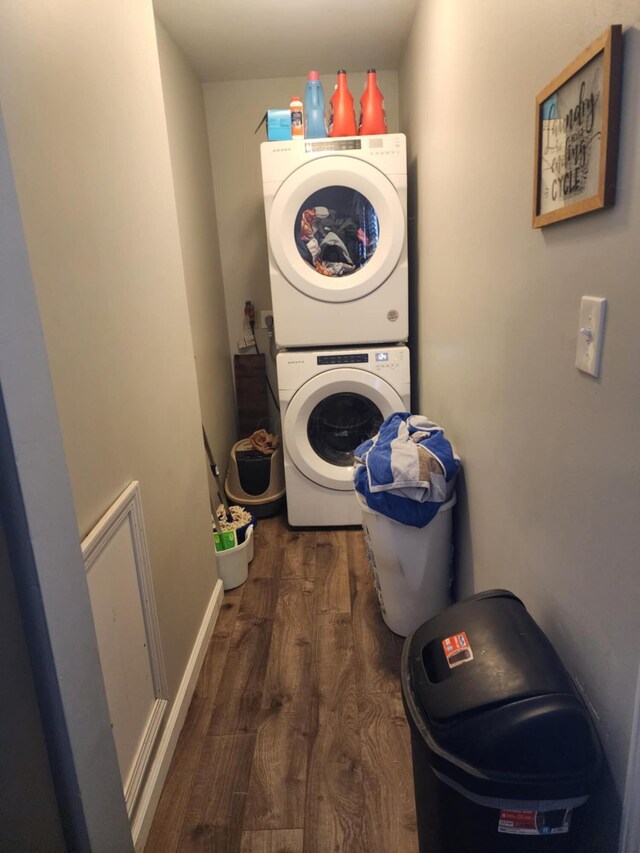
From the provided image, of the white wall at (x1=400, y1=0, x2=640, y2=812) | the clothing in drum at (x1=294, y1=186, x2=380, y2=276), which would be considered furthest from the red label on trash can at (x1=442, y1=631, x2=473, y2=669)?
the clothing in drum at (x1=294, y1=186, x2=380, y2=276)

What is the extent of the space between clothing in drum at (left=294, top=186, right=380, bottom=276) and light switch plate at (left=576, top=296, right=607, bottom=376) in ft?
5.37

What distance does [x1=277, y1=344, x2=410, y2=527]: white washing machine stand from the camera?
232cm

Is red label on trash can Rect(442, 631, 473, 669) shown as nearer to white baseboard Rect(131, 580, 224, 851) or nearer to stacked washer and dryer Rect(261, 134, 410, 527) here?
white baseboard Rect(131, 580, 224, 851)

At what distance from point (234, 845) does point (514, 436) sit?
1.11m

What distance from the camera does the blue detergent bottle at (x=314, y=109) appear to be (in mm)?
2211

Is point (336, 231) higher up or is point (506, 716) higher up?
point (336, 231)

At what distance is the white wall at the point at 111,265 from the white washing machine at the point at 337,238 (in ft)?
2.17

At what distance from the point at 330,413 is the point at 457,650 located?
5.65 feet

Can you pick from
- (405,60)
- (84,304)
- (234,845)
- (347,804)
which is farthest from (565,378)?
(405,60)

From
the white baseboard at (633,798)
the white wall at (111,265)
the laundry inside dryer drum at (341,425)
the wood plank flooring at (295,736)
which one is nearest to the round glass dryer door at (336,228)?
the laundry inside dryer drum at (341,425)

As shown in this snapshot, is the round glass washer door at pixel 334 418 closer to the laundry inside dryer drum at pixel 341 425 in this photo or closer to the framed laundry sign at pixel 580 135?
the laundry inside dryer drum at pixel 341 425

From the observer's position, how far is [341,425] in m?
2.60

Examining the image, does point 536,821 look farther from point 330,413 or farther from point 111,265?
point 330,413

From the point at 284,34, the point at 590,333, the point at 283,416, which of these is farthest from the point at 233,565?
the point at 284,34
